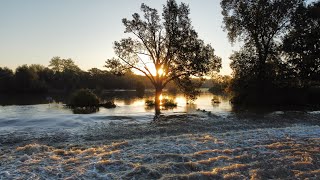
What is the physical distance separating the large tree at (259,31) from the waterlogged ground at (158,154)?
22143mm

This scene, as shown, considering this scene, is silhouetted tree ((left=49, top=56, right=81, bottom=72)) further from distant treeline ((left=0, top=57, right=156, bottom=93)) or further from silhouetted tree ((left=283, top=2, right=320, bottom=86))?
silhouetted tree ((left=283, top=2, right=320, bottom=86))

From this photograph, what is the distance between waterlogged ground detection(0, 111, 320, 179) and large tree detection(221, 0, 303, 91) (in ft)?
72.6

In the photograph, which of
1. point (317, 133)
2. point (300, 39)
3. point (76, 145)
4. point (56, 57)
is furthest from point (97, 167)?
point (56, 57)

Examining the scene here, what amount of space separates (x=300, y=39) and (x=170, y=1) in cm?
1677

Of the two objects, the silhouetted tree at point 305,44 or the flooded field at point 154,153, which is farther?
the silhouetted tree at point 305,44

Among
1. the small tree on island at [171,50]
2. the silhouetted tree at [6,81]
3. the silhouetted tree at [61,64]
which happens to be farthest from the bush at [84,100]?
the silhouetted tree at [61,64]

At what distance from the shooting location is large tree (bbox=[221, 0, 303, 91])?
3716 centimetres

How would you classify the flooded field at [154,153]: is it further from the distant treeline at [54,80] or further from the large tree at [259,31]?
the distant treeline at [54,80]

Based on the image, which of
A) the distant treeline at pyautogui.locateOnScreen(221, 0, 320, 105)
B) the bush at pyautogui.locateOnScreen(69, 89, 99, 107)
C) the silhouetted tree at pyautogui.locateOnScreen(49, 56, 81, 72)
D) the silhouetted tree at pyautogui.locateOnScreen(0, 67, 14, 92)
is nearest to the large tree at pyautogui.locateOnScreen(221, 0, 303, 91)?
the distant treeline at pyautogui.locateOnScreen(221, 0, 320, 105)

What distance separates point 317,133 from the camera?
50.8ft

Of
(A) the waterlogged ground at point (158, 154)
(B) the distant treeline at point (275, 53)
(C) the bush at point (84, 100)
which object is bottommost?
(A) the waterlogged ground at point (158, 154)

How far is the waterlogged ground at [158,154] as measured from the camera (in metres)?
9.09

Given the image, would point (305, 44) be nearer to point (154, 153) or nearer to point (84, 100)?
point (84, 100)

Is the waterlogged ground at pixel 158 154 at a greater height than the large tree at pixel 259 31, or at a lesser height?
lesser
